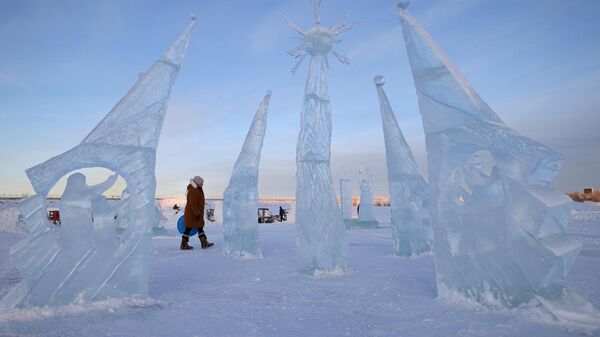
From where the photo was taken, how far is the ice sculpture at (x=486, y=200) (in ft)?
11.9

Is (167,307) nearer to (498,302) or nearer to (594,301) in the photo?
(498,302)

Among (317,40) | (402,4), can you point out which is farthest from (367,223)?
(402,4)

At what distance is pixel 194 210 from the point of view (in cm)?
938

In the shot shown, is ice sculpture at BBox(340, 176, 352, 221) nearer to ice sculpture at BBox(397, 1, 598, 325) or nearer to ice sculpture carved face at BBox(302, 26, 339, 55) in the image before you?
ice sculpture carved face at BBox(302, 26, 339, 55)

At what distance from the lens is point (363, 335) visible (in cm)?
321

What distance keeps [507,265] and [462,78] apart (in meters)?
2.06

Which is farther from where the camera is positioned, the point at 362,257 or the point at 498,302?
the point at 362,257

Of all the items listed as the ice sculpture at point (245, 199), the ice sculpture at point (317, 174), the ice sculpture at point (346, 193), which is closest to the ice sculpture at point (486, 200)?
the ice sculpture at point (317, 174)

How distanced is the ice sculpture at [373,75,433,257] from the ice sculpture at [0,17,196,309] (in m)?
4.95

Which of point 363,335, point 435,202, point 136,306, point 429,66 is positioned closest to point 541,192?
point 435,202

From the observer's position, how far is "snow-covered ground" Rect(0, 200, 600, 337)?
331 cm

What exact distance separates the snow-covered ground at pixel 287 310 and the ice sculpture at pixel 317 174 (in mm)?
392

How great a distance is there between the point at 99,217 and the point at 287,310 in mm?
2245

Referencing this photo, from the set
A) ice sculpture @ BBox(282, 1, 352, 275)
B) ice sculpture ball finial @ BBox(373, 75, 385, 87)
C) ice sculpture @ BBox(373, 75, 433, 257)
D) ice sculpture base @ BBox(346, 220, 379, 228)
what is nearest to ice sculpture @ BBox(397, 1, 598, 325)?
ice sculpture @ BBox(282, 1, 352, 275)
